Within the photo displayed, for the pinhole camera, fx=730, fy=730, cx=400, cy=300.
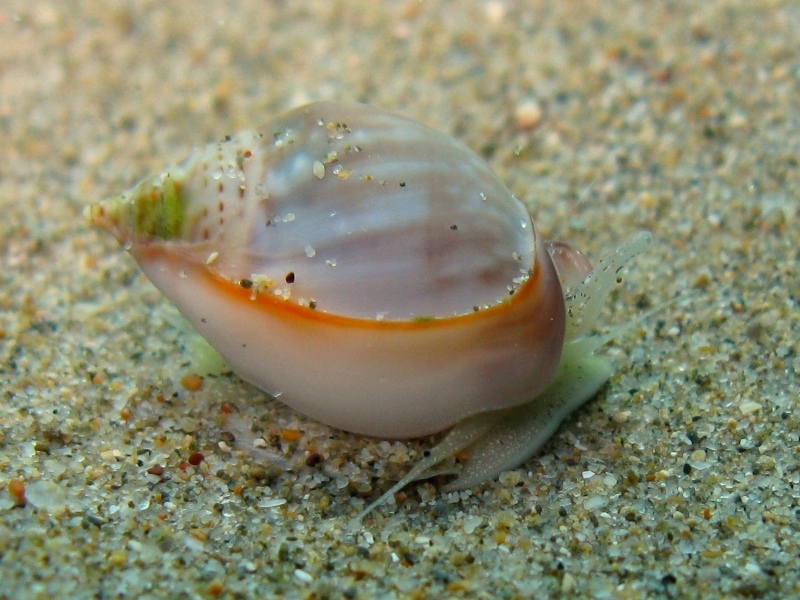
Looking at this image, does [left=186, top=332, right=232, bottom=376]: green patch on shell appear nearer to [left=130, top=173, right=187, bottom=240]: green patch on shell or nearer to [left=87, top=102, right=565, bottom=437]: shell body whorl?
[left=87, top=102, right=565, bottom=437]: shell body whorl

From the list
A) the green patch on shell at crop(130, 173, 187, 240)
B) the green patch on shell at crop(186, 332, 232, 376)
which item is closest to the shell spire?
the green patch on shell at crop(130, 173, 187, 240)

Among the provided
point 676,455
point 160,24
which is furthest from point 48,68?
point 676,455

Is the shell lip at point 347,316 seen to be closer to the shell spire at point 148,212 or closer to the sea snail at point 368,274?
the sea snail at point 368,274

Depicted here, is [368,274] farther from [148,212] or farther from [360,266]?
[148,212]

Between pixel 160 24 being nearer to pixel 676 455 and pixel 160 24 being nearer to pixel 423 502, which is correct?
pixel 423 502

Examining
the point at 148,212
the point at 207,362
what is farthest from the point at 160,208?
the point at 207,362

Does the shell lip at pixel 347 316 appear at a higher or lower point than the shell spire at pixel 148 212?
lower

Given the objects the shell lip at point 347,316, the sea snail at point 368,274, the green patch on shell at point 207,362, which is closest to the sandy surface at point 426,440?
the green patch on shell at point 207,362
